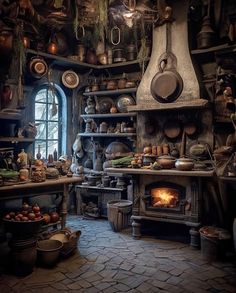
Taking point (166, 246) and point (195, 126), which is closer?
point (166, 246)

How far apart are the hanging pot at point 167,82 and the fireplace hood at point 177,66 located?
0.06 m

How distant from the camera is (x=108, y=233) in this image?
4.96 m

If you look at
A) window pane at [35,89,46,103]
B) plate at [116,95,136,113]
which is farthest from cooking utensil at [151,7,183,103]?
window pane at [35,89,46,103]

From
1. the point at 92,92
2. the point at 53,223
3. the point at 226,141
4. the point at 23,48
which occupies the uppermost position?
the point at 23,48

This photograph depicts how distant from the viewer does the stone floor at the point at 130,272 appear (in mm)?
3158

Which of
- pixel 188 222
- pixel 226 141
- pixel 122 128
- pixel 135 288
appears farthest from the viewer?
pixel 122 128

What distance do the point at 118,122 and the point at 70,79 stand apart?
1240 mm

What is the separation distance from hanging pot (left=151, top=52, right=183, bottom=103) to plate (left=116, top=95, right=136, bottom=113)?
100 cm

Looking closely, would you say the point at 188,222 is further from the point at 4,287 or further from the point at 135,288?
the point at 4,287

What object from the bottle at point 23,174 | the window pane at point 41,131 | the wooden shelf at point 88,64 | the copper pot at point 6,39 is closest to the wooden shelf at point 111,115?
the window pane at point 41,131

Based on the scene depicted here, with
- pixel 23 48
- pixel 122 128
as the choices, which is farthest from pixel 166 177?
pixel 23 48

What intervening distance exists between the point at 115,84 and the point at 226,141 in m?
2.42

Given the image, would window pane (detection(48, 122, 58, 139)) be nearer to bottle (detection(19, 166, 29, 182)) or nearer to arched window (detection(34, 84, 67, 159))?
arched window (detection(34, 84, 67, 159))

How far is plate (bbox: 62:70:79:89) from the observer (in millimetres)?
6141
